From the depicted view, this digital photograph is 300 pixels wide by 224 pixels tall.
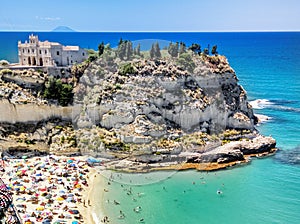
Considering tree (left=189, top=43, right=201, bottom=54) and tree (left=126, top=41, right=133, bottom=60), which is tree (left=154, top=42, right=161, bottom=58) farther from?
tree (left=189, top=43, right=201, bottom=54)

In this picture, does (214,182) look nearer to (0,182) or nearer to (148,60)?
(148,60)

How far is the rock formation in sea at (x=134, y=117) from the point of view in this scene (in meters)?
37.0

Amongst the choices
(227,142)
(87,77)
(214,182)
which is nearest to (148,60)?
(87,77)

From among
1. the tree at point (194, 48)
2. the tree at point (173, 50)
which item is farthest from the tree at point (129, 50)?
the tree at point (194, 48)

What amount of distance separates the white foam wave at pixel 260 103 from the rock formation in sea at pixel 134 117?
17929 millimetres

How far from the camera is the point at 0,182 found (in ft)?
99.5

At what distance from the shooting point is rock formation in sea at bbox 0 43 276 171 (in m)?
37.0

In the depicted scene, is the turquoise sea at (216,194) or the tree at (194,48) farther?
the tree at (194,48)

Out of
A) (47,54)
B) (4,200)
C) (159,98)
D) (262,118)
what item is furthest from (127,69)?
(262,118)

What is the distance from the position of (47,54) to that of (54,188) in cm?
1788

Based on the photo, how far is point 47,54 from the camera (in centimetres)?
4275

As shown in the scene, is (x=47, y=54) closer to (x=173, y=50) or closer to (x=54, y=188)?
(x=173, y=50)

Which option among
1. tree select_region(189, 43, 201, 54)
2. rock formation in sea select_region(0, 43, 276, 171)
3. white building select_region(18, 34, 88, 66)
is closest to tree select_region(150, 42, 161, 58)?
rock formation in sea select_region(0, 43, 276, 171)

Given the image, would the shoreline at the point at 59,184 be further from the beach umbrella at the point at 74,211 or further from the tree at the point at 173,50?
the tree at the point at 173,50
